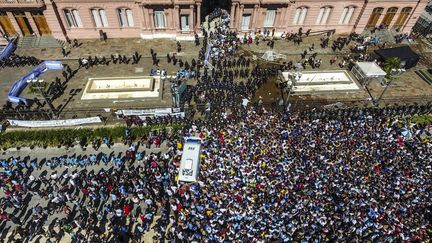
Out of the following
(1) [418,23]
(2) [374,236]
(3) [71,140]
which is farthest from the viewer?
(1) [418,23]

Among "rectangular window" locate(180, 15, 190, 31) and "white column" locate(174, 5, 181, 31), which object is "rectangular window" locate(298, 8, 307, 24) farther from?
"white column" locate(174, 5, 181, 31)

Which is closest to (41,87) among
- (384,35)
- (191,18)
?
(191,18)

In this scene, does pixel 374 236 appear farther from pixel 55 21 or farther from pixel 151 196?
pixel 55 21

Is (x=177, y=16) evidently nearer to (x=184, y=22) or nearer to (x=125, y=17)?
(x=184, y=22)

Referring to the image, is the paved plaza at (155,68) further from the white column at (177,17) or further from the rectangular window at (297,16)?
the rectangular window at (297,16)

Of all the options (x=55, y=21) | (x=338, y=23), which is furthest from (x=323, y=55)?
(x=55, y=21)

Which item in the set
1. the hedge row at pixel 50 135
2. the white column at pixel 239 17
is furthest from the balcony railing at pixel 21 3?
the white column at pixel 239 17
